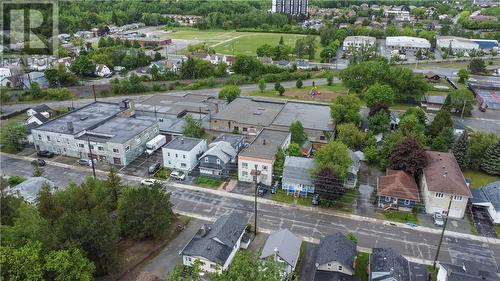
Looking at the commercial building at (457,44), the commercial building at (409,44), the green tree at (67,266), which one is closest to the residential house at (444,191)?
the green tree at (67,266)

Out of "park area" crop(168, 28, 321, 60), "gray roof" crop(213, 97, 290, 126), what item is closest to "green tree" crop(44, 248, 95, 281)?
"gray roof" crop(213, 97, 290, 126)

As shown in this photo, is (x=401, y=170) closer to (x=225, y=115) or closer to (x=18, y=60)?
(x=225, y=115)

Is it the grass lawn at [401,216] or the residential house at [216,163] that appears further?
the residential house at [216,163]

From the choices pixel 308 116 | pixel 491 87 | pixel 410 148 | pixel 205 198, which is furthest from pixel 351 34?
pixel 205 198

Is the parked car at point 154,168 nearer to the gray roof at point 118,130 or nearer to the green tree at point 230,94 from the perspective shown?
the gray roof at point 118,130

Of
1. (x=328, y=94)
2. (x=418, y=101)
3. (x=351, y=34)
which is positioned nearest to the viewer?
(x=418, y=101)

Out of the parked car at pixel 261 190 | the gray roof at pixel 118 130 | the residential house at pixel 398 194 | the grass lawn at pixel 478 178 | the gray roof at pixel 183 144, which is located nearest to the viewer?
the residential house at pixel 398 194
